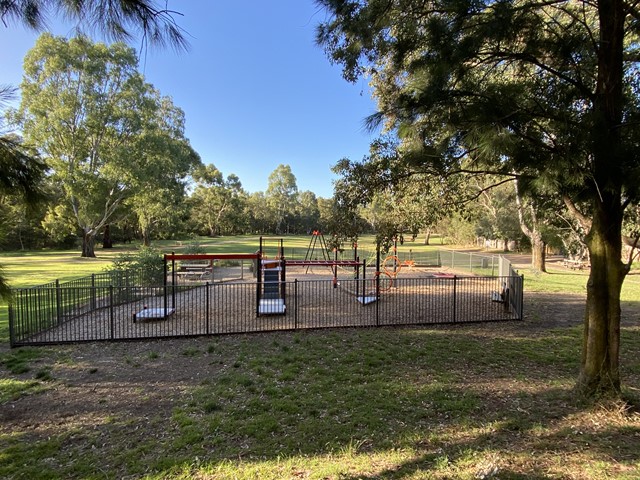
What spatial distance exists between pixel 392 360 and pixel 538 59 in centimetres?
476

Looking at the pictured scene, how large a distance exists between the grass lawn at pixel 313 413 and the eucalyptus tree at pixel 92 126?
23396mm

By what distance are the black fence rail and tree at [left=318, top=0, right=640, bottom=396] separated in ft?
14.2

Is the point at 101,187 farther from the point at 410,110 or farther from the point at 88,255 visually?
the point at 410,110

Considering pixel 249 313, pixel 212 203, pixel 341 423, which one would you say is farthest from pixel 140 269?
pixel 212 203

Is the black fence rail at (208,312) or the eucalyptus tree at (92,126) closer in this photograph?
the black fence rail at (208,312)

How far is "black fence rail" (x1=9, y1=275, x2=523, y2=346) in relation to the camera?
25.0 ft

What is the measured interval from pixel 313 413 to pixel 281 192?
75.2m

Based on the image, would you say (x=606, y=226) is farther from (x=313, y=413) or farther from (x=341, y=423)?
(x=313, y=413)

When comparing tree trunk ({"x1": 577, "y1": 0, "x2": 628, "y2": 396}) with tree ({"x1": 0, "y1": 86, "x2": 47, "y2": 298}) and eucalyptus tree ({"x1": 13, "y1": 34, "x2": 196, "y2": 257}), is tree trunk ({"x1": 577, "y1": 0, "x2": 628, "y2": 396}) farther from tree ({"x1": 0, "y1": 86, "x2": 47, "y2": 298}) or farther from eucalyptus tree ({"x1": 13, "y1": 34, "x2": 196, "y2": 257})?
eucalyptus tree ({"x1": 13, "y1": 34, "x2": 196, "y2": 257})

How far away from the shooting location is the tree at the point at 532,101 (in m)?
3.39

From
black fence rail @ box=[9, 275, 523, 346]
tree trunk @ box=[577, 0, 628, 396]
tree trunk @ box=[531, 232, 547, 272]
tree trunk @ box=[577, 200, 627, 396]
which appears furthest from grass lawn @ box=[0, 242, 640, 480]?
tree trunk @ box=[531, 232, 547, 272]

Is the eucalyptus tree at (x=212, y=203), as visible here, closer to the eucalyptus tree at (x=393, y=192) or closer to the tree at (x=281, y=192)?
the tree at (x=281, y=192)

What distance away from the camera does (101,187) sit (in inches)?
1067

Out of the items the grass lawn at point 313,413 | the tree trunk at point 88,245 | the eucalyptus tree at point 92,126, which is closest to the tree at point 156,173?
the eucalyptus tree at point 92,126
